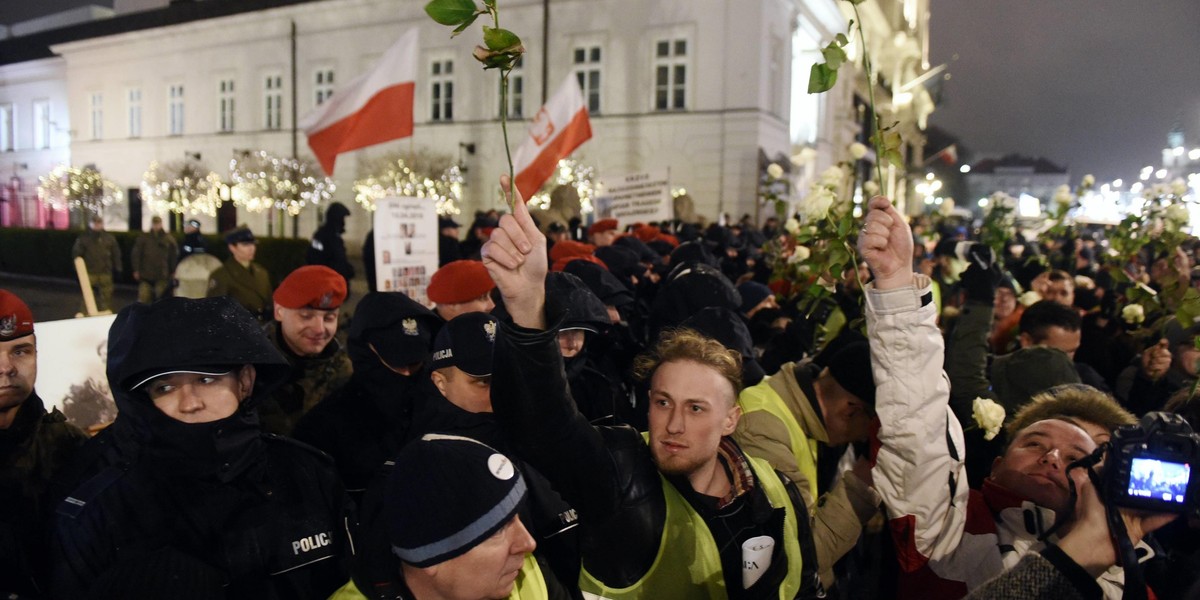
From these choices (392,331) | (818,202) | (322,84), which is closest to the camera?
(392,331)

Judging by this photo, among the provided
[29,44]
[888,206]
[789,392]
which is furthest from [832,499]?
[29,44]

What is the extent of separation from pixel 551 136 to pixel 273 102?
28.2 metres

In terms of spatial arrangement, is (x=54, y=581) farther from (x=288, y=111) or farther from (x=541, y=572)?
(x=288, y=111)

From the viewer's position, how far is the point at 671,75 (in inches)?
1051

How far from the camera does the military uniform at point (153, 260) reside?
13.8 meters

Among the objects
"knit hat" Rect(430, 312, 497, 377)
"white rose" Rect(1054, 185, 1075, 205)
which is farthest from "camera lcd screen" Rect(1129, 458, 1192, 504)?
"white rose" Rect(1054, 185, 1075, 205)

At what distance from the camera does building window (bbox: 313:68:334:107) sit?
32094 millimetres

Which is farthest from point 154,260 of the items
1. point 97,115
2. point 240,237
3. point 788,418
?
point 97,115

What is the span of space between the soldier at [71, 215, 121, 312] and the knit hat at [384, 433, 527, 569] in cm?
1329

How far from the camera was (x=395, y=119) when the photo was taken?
790cm

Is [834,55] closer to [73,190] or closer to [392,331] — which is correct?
[392,331]

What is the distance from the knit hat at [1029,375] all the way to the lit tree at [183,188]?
34526 millimetres

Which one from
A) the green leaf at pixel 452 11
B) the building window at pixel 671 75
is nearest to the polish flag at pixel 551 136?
the green leaf at pixel 452 11

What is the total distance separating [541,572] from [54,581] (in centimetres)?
122
